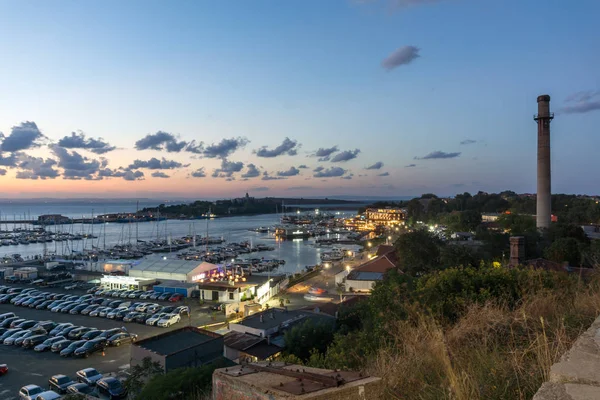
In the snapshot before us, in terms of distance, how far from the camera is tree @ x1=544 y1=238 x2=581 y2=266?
1044 centimetres

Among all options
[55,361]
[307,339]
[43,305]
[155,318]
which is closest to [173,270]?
[43,305]

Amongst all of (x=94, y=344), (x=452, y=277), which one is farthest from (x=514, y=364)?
(x=94, y=344)

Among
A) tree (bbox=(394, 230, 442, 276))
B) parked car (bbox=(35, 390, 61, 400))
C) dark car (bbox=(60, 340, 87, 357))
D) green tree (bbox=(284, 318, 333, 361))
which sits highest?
tree (bbox=(394, 230, 442, 276))

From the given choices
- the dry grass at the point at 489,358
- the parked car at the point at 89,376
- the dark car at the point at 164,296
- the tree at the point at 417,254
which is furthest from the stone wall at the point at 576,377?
the dark car at the point at 164,296

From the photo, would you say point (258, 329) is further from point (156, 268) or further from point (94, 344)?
point (156, 268)

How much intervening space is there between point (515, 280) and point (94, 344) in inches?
309

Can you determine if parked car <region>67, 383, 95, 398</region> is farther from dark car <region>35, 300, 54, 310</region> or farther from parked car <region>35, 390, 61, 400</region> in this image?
dark car <region>35, 300, 54, 310</region>

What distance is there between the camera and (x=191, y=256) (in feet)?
84.8

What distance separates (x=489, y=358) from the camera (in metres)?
1.85

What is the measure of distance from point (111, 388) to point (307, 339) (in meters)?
3.12

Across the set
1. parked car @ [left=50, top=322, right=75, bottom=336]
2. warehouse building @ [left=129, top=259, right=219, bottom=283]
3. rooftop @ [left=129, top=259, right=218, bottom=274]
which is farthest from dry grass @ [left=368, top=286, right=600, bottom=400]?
rooftop @ [left=129, top=259, right=218, bottom=274]

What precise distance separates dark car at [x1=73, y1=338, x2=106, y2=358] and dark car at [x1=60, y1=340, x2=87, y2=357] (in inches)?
4.8

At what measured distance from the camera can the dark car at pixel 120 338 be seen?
8641mm

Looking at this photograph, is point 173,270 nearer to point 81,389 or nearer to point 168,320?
point 168,320
